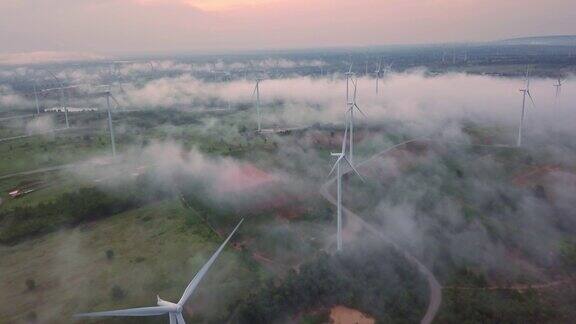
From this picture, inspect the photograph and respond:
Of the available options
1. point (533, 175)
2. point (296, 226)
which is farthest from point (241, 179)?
point (533, 175)

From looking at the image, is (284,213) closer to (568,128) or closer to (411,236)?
(411,236)

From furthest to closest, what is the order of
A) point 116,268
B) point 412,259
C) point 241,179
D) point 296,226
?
point 241,179 → point 296,226 → point 412,259 → point 116,268

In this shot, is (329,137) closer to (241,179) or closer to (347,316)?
(241,179)

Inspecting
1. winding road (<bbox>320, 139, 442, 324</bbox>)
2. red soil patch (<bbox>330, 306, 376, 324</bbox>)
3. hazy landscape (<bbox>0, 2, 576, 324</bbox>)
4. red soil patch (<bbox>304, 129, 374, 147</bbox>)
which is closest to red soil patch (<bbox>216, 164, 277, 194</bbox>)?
hazy landscape (<bbox>0, 2, 576, 324</bbox>)

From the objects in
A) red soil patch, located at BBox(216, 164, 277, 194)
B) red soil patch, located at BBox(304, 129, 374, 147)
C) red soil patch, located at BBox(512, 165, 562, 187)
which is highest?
red soil patch, located at BBox(304, 129, 374, 147)

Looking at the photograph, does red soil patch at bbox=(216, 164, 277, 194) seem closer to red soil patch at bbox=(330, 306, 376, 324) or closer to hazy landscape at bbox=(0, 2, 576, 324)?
hazy landscape at bbox=(0, 2, 576, 324)

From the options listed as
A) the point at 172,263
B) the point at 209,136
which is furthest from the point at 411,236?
the point at 209,136

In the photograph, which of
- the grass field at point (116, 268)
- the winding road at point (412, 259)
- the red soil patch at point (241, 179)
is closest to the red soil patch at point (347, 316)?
the winding road at point (412, 259)

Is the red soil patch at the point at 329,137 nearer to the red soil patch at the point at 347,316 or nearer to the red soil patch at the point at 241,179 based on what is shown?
the red soil patch at the point at 241,179

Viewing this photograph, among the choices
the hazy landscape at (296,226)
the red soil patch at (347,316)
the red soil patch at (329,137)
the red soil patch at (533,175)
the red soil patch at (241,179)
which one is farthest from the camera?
the red soil patch at (329,137)

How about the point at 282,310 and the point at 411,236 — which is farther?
the point at 411,236

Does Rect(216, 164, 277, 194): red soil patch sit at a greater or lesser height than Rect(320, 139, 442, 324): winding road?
greater
